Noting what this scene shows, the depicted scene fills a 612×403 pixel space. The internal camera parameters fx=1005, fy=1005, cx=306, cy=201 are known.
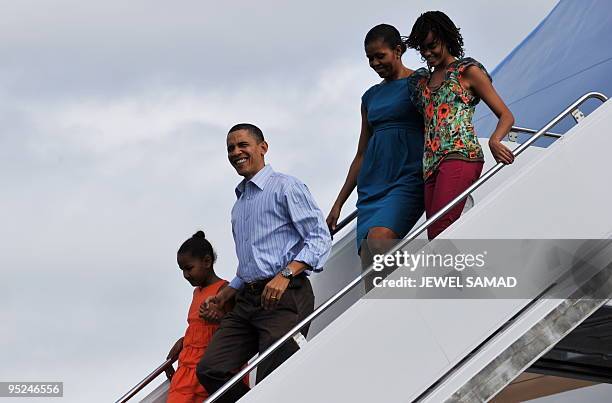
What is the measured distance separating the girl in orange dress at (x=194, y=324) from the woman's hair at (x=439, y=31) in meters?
1.80

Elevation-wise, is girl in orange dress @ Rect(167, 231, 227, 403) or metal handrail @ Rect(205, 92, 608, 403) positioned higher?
girl in orange dress @ Rect(167, 231, 227, 403)

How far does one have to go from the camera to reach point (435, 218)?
474 cm

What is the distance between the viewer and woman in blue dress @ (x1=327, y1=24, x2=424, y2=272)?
562 cm

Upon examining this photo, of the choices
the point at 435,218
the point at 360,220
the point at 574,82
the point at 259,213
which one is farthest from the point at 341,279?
the point at 574,82

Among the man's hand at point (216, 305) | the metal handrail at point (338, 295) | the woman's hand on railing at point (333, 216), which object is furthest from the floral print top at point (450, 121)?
the man's hand at point (216, 305)

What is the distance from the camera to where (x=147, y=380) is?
20.6ft

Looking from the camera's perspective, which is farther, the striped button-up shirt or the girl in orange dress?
the girl in orange dress

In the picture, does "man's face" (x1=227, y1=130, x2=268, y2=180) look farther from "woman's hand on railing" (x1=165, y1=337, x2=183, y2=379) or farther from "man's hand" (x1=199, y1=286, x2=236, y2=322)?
"woman's hand on railing" (x1=165, y1=337, x2=183, y2=379)

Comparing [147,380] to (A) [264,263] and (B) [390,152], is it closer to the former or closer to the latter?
(A) [264,263]

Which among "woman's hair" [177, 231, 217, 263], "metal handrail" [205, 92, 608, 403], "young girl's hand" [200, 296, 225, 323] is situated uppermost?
"woman's hair" [177, 231, 217, 263]

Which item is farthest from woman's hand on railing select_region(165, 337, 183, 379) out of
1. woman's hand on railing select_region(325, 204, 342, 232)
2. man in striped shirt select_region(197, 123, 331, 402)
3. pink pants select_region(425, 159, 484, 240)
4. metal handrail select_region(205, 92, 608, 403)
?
pink pants select_region(425, 159, 484, 240)

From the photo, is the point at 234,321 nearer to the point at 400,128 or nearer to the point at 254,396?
the point at 254,396

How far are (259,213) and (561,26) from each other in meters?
13.3

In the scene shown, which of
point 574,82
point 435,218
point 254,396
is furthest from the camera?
point 574,82
